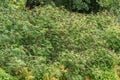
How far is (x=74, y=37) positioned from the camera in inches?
399

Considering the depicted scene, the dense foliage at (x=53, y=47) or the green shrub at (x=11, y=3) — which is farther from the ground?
the green shrub at (x=11, y=3)

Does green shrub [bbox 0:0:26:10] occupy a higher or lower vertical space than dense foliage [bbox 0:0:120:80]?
higher

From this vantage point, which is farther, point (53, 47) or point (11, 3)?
point (11, 3)

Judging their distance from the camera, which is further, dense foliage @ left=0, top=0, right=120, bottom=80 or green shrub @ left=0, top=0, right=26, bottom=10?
green shrub @ left=0, top=0, right=26, bottom=10

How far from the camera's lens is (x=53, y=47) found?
31.0ft

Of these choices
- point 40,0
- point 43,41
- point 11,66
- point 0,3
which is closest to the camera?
point 11,66

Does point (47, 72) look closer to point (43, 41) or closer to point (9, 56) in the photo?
point (9, 56)

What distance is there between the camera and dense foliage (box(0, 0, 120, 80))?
782cm

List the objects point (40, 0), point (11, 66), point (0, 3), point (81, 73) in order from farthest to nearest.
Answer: point (40, 0), point (0, 3), point (81, 73), point (11, 66)

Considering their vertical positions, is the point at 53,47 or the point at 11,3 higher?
the point at 11,3

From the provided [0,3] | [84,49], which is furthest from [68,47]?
[0,3]

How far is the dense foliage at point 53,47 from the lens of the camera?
782cm

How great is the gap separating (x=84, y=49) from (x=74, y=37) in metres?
0.56

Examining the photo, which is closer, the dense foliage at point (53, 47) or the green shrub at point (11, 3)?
the dense foliage at point (53, 47)
